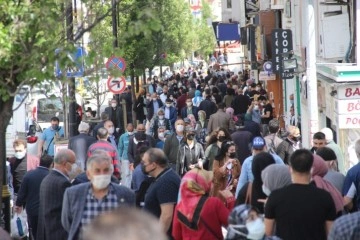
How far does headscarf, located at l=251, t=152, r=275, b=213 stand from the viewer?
400 inches

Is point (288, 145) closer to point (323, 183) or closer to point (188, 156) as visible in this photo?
point (188, 156)

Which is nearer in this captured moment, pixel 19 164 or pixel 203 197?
pixel 203 197

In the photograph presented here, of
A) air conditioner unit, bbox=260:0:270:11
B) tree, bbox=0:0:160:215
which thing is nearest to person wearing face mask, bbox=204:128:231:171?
tree, bbox=0:0:160:215

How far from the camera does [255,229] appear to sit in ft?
21.8

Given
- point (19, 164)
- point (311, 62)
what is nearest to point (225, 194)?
point (19, 164)

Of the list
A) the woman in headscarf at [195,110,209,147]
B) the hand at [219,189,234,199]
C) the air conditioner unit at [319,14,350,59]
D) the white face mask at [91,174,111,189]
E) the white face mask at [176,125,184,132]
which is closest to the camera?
the white face mask at [91,174,111,189]

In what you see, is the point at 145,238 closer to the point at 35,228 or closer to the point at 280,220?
the point at 280,220

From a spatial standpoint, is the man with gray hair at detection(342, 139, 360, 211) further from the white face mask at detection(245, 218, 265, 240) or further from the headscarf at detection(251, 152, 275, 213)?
the white face mask at detection(245, 218, 265, 240)

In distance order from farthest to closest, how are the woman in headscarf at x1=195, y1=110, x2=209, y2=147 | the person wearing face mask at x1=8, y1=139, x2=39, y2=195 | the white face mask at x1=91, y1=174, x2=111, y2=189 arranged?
the woman in headscarf at x1=195, y1=110, x2=209, y2=147, the person wearing face mask at x1=8, y1=139, x2=39, y2=195, the white face mask at x1=91, y1=174, x2=111, y2=189

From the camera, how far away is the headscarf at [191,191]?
358 inches

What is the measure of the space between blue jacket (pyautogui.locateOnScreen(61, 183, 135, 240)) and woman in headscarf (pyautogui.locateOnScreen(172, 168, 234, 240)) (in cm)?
46

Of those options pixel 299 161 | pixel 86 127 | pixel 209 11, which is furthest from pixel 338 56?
pixel 209 11

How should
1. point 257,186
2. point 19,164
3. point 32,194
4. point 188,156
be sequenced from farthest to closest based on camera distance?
point 188,156 < point 19,164 < point 32,194 < point 257,186

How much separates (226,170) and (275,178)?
15.4 ft
